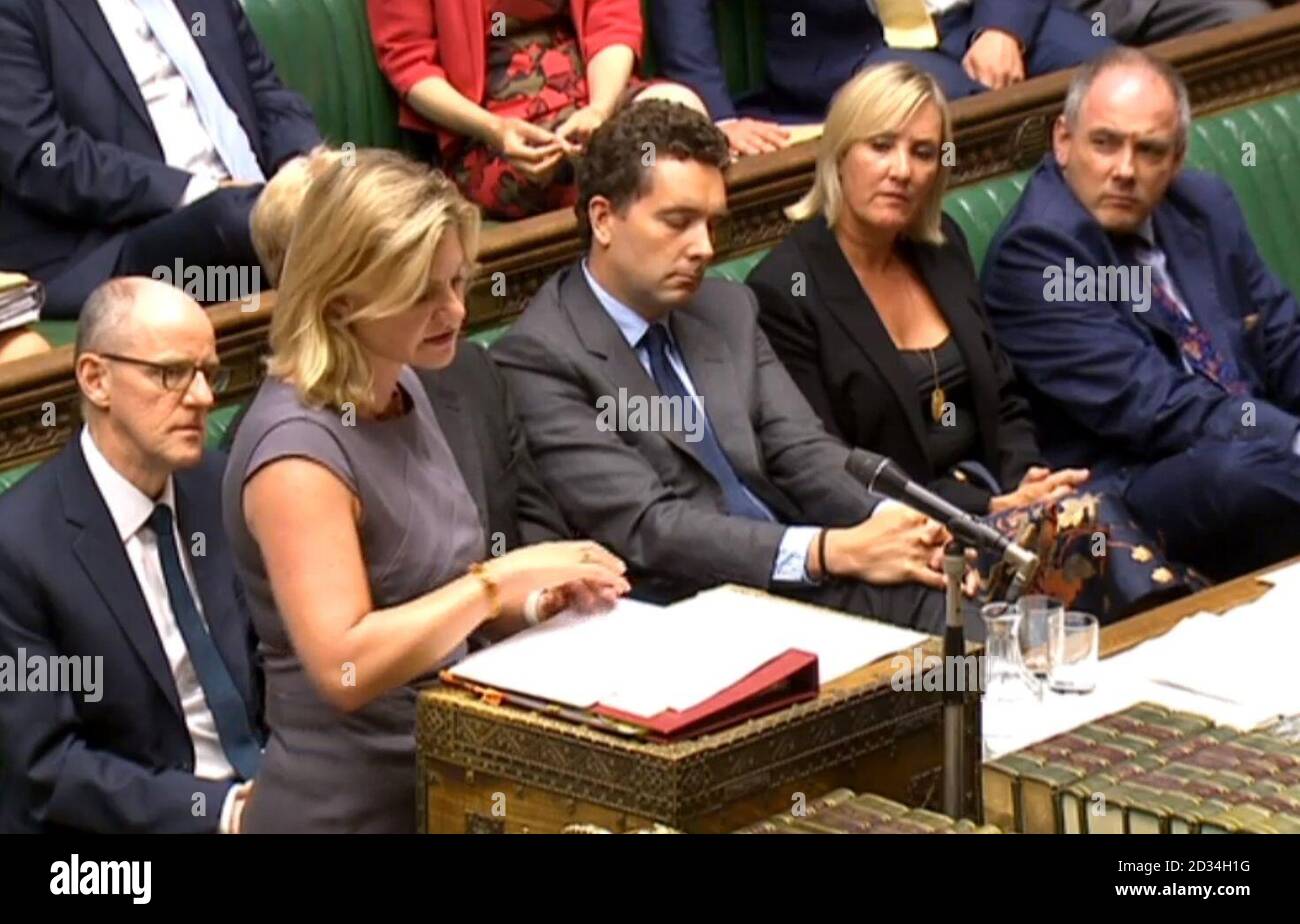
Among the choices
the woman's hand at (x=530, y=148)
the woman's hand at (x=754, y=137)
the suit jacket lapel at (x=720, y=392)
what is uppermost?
the woman's hand at (x=754, y=137)

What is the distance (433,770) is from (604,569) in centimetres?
29

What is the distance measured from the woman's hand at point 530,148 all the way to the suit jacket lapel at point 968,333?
0.61m

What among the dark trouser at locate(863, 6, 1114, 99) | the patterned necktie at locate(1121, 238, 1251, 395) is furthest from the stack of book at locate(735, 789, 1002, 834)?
the dark trouser at locate(863, 6, 1114, 99)

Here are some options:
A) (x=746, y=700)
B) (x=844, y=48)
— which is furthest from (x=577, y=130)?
(x=746, y=700)

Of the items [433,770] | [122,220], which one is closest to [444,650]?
[433,770]

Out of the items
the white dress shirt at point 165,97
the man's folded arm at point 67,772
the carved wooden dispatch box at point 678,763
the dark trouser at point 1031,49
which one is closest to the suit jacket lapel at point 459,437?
the man's folded arm at point 67,772

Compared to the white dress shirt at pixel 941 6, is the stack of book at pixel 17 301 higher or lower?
lower

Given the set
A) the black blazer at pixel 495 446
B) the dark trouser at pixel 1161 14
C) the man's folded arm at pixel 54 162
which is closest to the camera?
the black blazer at pixel 495 446

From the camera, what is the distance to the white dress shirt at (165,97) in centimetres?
439

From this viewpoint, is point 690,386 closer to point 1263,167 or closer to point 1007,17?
point 1007,17

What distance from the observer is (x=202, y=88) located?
446 centimetres

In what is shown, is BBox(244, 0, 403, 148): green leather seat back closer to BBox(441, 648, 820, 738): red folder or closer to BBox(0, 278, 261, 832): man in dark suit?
BBox(0, 278, 261, 832): man in dark suit

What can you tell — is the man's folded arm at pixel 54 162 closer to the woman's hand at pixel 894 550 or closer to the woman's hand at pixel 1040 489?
the woman's hand at pixel 894 550
